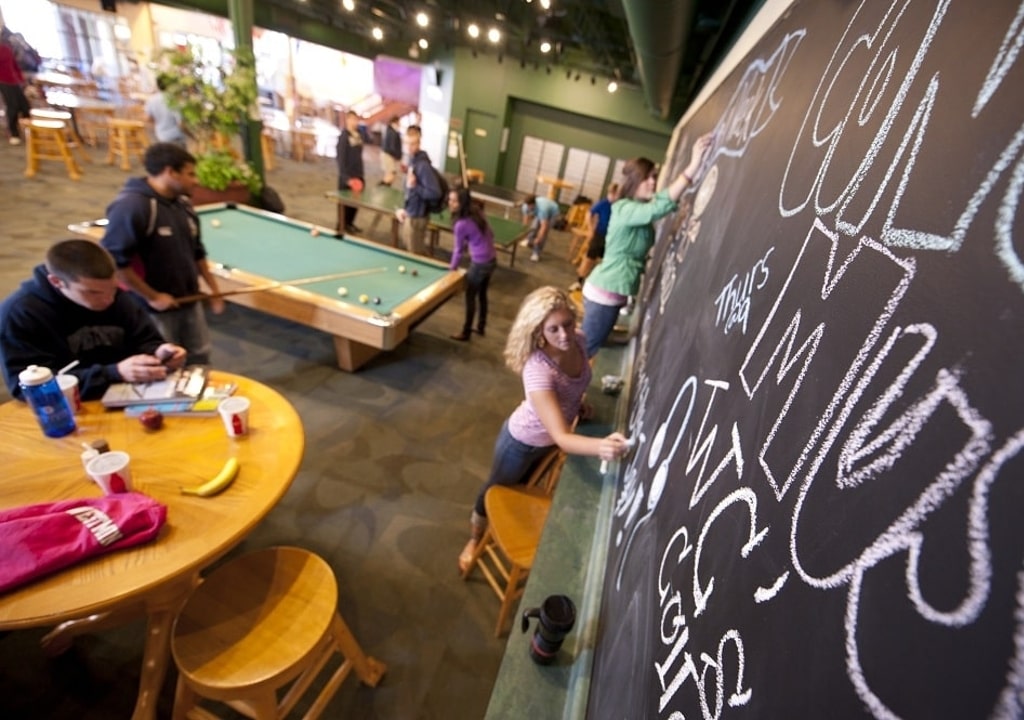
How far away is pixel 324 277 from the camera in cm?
401

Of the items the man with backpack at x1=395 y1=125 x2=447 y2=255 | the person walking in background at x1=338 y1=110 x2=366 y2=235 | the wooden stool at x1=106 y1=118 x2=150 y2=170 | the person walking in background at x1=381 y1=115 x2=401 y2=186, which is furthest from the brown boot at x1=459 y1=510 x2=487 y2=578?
the wooden stool at x1=106 y1=118 x2=150 y2=170

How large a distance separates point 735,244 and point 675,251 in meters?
1.32

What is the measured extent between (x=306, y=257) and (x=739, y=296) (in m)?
4.31

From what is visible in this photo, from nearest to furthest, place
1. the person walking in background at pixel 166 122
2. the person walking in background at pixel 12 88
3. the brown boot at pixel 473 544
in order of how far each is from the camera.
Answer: the brown boot at pixel 473 544 → the person walking in background at pixel 166 122 → the person walking in background at pixel 12 88

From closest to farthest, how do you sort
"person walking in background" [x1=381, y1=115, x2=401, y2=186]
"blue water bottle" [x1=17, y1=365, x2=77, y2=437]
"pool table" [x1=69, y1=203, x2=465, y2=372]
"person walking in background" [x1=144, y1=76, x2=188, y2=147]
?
1. "blue water bottle" [x1=17, y1=365, x2=77, y2=437]
2. "pool table" [x1=69, y1=203, x2=465, y2=372]
3. "person walking in background" [x1=144, y1=76, x2=188, y2=147]
4. "person walking in background" [x1=381, y1=115, x2=401, y2=186]

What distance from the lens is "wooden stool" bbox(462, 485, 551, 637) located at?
1.98m

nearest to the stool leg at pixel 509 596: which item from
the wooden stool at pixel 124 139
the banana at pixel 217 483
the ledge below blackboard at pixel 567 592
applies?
the ledge below blackboard at pixel 567 592

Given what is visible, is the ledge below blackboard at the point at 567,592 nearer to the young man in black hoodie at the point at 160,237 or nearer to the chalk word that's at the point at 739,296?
the chalk word that's at the point at 739,296

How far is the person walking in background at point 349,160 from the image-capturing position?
22.7 ft

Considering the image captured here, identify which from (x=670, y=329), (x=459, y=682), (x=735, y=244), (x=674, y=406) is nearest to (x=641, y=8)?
(x=670, y=329)

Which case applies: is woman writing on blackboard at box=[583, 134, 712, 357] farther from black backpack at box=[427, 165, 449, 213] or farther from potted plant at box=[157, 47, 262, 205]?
potted plant at box=[157, 47, 262, 205]

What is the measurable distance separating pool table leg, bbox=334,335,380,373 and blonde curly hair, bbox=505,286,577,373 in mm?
2395

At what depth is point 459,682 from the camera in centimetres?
207

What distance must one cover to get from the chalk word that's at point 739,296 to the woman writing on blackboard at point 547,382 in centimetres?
73
